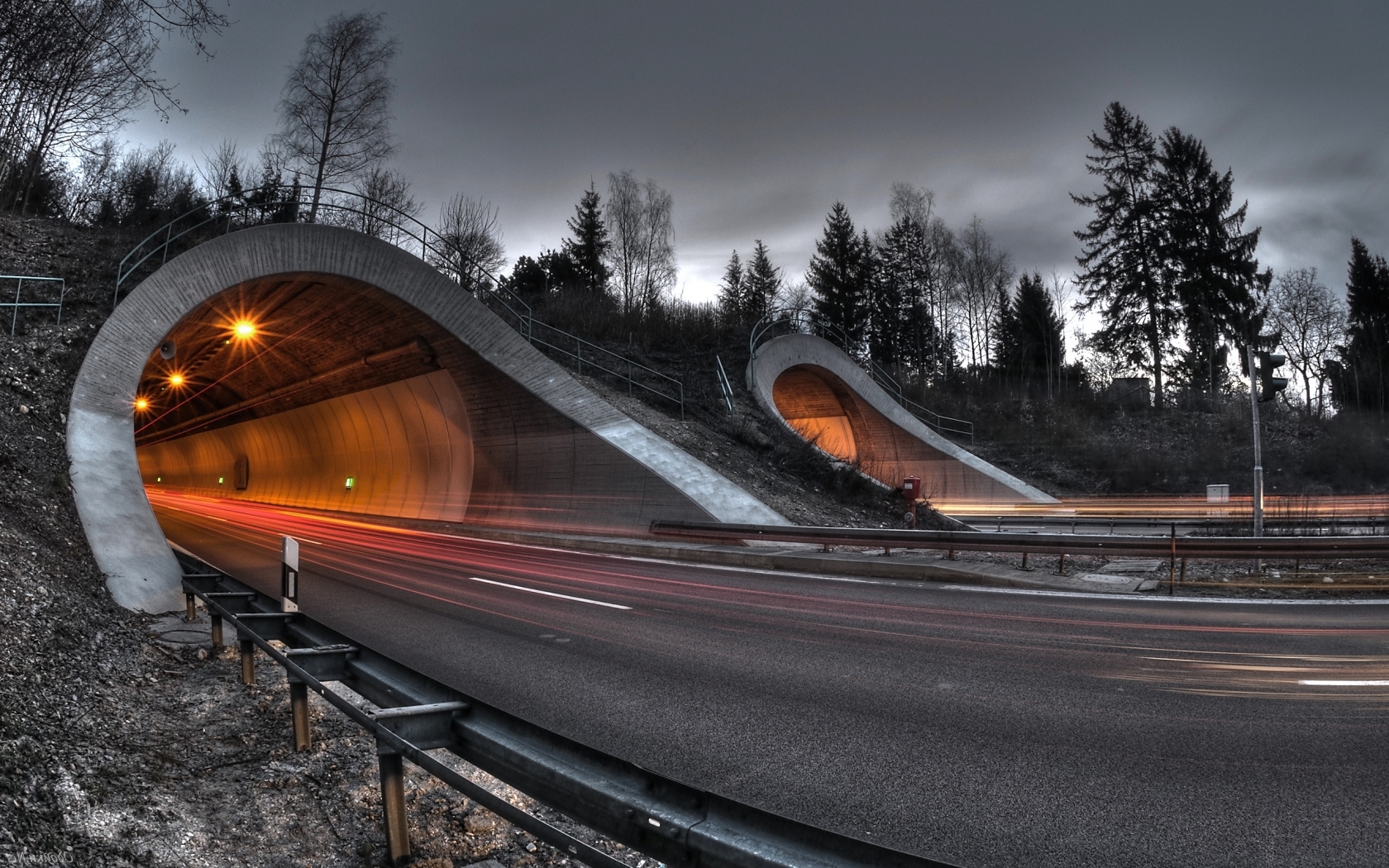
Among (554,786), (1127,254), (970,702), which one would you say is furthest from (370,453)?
(1127,254)

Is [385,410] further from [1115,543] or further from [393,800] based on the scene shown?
[393,800]

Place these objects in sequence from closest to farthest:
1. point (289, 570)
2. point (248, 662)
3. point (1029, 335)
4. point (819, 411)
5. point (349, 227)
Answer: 1. point (248, 662)
2. point (289, 570)
3. point (349, 227)
4. point (819, 411)
5. point (1029, 335)

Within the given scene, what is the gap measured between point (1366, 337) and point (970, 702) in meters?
68.1

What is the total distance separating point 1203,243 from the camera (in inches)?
1891

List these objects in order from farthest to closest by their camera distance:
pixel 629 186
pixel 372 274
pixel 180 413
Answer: pixel 629 186
pixel 180 413
pixel 372 274

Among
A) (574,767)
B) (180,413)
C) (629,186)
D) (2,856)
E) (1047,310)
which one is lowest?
(2,856)

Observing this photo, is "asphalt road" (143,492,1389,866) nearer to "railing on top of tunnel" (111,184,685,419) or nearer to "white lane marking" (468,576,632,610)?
"white lane marking" (468,576,632,610)

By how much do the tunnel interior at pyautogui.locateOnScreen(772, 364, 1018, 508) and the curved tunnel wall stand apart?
14.5 metres

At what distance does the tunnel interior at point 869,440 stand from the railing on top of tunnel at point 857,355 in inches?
74.0

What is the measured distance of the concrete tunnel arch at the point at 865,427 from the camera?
111 ft

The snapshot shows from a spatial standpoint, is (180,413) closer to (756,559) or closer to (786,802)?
(756,559)

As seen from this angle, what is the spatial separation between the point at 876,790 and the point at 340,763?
11.0 ft

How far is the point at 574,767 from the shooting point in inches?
121

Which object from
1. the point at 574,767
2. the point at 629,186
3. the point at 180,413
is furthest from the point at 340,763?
the point at 629,186
